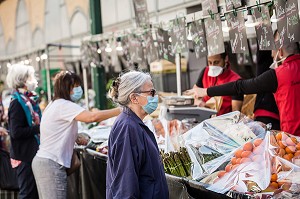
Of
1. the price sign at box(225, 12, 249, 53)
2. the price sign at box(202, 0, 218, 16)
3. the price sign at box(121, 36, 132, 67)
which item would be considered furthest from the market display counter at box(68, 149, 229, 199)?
the price sign at box(121, 36, 132, 67)

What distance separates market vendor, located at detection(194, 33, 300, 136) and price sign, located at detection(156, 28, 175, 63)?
71.1 inches

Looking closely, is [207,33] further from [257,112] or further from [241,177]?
[241,177]

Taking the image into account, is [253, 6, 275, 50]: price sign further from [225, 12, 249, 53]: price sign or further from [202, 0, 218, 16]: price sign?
[202, 0, 218, 16]: price sign

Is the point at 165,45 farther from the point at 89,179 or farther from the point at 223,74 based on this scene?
the point at 89,179

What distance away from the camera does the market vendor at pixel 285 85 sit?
158 inches

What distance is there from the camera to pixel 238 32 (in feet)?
15.2

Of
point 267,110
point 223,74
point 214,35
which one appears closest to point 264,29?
point 214,35

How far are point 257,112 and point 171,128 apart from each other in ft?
3.19

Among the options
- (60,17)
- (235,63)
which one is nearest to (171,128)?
(235,63)

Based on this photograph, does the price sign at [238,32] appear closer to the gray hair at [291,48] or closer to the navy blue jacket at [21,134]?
the gray hair at [291,48]

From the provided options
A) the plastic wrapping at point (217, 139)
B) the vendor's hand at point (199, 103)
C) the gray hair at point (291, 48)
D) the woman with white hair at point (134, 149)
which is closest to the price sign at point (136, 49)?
the vendor's hand at point (199, 103)

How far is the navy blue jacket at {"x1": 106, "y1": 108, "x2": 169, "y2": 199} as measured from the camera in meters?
2.74

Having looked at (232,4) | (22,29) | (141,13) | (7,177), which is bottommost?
(7,177)

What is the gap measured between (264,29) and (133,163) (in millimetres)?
2182
